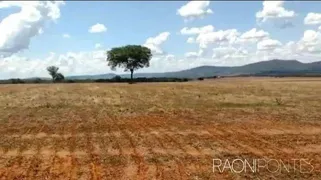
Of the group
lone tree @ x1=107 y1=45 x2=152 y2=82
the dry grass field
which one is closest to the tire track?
the dry grass field

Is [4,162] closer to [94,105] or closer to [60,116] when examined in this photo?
[60,116]

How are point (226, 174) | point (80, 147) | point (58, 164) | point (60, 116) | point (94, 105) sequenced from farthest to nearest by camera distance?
point (94, 105) < point (60, 116) < point (80, 147) < point (58, 164) < point (226, 174)

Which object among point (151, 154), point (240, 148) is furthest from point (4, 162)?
point (240, 148)

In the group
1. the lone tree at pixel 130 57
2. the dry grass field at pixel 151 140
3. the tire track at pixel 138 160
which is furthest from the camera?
the lone tree at pixel 130 57

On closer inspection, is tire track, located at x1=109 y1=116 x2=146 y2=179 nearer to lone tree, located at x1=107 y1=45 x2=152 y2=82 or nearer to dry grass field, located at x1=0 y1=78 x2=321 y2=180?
dry grass field, located at x1=0 y1=78 x2=321 y2=180

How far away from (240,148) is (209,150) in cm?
136

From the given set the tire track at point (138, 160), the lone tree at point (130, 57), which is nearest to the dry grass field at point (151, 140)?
the tire track at point (138, 160)

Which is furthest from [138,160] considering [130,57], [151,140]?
[130,57]

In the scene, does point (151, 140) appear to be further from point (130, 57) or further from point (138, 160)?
point (130, 57)

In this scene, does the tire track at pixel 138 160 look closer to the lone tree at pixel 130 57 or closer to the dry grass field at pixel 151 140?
the dry grass field at pixel 151 140

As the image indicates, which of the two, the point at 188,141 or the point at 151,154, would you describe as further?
the point at 188,141

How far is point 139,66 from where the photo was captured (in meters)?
122

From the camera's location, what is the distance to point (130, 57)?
393ft

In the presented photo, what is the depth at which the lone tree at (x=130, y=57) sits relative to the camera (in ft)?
393
